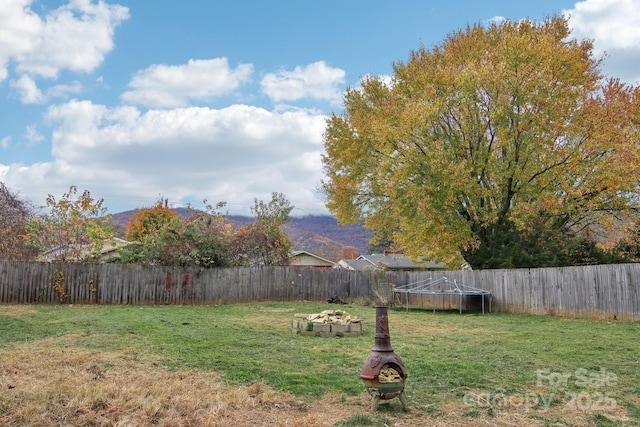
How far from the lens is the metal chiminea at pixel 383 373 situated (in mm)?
4500

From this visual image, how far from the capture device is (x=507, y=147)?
18359 mm

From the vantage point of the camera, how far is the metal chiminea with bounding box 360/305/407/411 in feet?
14.8

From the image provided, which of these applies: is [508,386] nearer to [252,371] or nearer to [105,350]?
[252,371]

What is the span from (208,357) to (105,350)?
1575mm

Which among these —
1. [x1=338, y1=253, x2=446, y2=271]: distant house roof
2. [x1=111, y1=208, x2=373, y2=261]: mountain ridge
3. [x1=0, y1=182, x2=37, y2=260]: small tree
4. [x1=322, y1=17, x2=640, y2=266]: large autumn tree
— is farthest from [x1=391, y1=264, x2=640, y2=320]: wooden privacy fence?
[x1=111, y1=208, x2=373, y2=261]: mountain ridge

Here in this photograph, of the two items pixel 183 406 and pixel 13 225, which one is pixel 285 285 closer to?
pixel 13 225

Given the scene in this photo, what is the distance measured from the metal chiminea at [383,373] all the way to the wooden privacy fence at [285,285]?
11.0 m

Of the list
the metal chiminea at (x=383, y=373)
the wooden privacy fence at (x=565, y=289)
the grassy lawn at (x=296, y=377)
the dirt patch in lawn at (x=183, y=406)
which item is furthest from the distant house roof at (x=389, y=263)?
the metal chiminea at (x=383, y=373)

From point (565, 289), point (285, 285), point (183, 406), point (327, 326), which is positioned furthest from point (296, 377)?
point (285, 285)

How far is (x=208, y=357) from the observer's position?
6938 mm

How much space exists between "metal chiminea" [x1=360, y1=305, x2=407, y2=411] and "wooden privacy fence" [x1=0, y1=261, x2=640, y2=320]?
1096cm

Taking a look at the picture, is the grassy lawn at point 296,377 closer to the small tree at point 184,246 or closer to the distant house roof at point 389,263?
the small tree at point 184,246

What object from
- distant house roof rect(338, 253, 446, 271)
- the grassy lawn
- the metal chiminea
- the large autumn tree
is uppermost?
the large autumn tree

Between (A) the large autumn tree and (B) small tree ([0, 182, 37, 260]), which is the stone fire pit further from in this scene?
(B) small tree ([0, 182, 37, 260])
